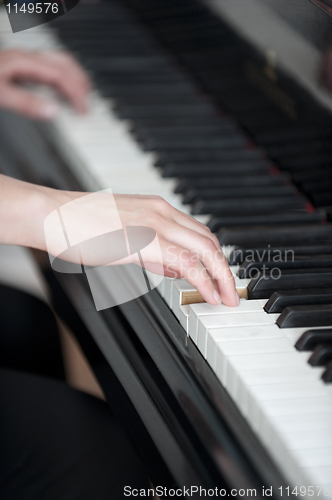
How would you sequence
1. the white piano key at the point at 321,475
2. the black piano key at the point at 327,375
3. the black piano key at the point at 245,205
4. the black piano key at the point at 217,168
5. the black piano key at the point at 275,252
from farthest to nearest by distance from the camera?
the black piano key at the point at 217,168 < the black piano key at the point at 245,205 < the black piano key at the point at 275,252 < the black piano key at the point at 327,375 < the white piano key at the point at 321,475

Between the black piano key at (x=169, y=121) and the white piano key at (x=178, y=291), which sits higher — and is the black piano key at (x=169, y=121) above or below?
above

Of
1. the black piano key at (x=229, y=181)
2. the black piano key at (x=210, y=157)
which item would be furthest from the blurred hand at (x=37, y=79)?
the black piano key at (x=229, y=181)

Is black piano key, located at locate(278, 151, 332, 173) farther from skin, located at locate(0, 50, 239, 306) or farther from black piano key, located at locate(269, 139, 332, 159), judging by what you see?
skin, located at locate(0, 50, 239, 306)

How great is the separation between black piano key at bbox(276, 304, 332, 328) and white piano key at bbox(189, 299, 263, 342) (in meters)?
0.05

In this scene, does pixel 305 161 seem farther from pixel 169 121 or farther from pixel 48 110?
pixel 48 110

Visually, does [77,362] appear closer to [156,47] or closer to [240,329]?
[156,47]

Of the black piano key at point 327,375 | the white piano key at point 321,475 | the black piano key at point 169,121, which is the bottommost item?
the black piano key at point 327,375

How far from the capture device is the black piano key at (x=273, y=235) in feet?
3.08

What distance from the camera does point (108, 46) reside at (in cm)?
161
